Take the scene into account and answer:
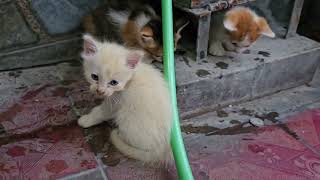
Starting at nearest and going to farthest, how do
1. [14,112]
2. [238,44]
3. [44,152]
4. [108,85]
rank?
[108,85], [44,152], [14,112], [238,44]

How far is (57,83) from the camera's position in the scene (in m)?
1.80

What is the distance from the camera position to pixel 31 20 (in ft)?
6.09

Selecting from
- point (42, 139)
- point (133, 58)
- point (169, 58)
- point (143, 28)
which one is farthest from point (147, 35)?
point (42, 139)

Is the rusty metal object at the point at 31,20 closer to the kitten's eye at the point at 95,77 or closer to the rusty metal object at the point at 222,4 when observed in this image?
the kitten's eye at the point at 95,77

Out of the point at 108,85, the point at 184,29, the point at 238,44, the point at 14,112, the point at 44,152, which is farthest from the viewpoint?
the point at 184,29

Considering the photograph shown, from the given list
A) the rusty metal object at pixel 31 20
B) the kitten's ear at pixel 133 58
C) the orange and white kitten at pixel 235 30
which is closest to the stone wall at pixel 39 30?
the rusty metal object at pixel 31 20

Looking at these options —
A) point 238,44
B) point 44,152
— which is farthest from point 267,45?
point 44,152

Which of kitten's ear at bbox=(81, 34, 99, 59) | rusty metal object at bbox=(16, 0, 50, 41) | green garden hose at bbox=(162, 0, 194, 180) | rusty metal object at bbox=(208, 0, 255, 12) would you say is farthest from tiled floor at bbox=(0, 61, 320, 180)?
rusty metal object at bbox=(208, 0, 255, 12)

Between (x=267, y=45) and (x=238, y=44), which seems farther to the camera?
(x=267, y=45)

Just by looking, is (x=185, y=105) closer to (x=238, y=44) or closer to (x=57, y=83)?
(x=238, y=44)

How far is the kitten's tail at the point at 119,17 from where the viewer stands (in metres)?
1.74

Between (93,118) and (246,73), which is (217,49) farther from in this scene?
(93,118)

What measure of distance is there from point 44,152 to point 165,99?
0.49 meters

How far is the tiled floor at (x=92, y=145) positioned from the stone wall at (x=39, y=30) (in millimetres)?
162
